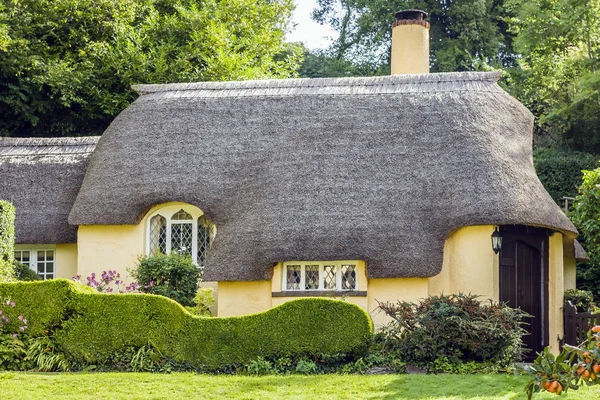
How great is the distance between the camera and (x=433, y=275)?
17.1 metres

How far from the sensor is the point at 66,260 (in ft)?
68.6

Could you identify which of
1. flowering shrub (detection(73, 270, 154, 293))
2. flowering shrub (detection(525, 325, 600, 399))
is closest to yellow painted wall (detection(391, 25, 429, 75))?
flowering shrub (detection(73, 270, 154, 293))

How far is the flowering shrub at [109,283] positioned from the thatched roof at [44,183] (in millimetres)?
1463

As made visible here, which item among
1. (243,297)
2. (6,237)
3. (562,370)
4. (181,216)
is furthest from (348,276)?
(562,370)

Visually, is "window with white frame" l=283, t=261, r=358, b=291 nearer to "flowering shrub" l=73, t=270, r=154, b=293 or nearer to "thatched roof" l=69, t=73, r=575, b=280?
"thatched roof" l=69, t=73, r=575, b=280

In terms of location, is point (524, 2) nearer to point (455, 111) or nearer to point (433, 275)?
point (455, 111)

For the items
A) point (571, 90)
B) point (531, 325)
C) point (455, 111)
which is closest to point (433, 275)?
point (531, 325)

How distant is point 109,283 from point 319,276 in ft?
14.3

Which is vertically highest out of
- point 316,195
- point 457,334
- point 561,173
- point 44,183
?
point 561,173

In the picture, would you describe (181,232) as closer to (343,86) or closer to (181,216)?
(181,216)

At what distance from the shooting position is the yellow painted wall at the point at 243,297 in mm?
18203

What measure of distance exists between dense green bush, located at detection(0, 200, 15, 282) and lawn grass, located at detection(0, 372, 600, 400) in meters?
3.71

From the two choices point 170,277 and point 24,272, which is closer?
point 170,277

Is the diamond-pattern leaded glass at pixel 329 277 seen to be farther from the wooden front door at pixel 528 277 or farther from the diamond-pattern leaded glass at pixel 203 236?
the wooden front door at pixel 528 277
